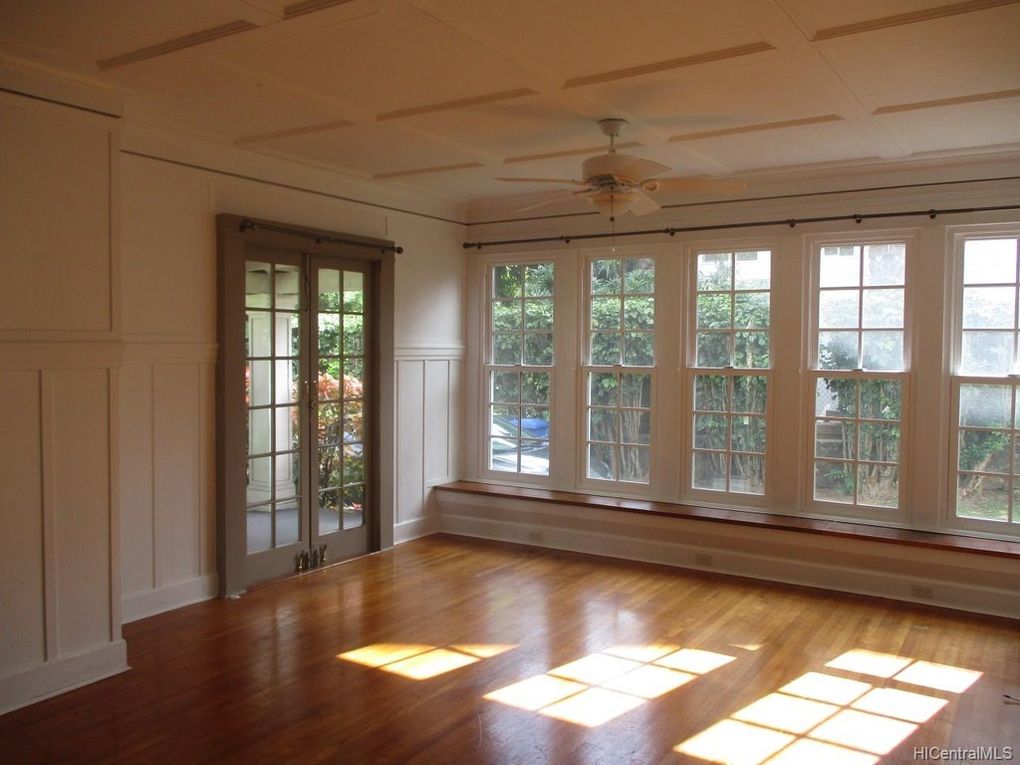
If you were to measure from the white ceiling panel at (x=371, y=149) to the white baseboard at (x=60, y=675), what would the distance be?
293 cm

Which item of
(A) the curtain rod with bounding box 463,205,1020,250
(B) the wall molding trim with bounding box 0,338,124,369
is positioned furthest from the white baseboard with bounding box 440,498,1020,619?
(B) the wall molding trim with bounding box 0,338,124,369

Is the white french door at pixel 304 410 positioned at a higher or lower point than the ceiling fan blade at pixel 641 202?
lower

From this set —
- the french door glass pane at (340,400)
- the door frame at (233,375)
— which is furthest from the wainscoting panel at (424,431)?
the door frame at (233,375)

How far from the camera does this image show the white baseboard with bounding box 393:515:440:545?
6461 millimetres

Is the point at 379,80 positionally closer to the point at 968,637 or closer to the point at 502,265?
the point at 502,265

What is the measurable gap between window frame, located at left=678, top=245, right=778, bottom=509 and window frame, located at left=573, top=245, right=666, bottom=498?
0.66 feet

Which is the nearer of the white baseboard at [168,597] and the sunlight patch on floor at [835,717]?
the sunlight patch on floor at [835,717]

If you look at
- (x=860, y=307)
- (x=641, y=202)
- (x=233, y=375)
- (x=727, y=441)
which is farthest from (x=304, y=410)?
(x=860, y=307)

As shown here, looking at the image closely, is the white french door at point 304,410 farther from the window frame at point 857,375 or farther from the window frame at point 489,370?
the window frame at point 857,375

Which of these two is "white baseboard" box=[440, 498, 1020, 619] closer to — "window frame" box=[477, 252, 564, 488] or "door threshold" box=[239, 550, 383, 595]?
"window frame" box=[477, 252, 564, 488]

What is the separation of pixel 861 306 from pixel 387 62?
369cm

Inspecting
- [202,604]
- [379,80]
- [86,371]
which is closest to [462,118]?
[379,80]

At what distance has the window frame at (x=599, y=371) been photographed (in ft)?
20.6

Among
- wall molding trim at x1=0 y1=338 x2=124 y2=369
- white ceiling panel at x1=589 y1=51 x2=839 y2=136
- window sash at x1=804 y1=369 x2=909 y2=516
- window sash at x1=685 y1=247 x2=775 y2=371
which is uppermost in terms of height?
white ceiling panel at x1=589 y1=51 x2=839 y2=136
